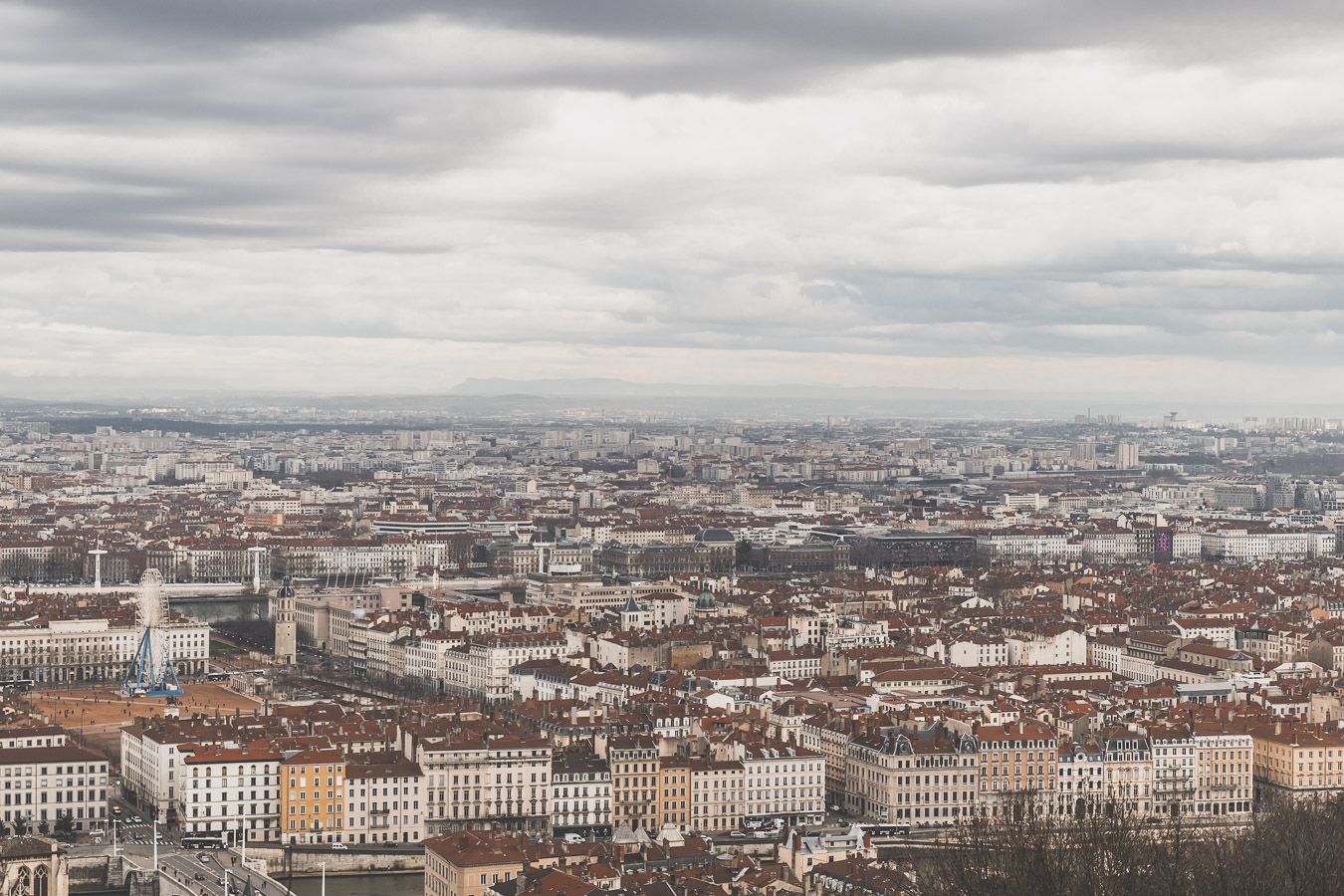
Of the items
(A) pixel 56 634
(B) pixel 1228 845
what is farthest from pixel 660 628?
(B) pixel 1228 845

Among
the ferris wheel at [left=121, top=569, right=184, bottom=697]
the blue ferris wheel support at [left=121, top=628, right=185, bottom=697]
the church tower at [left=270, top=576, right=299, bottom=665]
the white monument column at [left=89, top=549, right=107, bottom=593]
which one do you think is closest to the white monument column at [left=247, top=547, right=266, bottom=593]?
the white monument column at [left=89, top=549, right=107, bottom=593]

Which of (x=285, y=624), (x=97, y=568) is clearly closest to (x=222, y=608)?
(x=97, y=568)

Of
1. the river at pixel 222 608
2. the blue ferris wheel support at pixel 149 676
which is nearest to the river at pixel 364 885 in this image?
the blue ferris wheel support at pixel 149 676

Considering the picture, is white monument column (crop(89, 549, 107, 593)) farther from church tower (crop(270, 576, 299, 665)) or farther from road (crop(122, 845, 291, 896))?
road (crop(122, 845, 291, 896))

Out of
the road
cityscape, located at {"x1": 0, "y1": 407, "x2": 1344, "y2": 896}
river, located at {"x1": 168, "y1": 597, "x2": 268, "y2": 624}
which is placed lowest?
river, located at {"x1": 168, "y1": 597, "x2": 268, "y2": 624}

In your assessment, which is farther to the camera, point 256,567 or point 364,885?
point 256,567

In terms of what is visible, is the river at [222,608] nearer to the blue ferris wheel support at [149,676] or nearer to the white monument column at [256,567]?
the white monument column at [256,567]

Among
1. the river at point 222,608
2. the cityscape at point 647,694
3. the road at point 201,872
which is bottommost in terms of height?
the river at point 222,608

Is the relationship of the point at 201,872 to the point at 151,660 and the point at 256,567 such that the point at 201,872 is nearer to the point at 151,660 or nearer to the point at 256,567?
the point at 151,660
